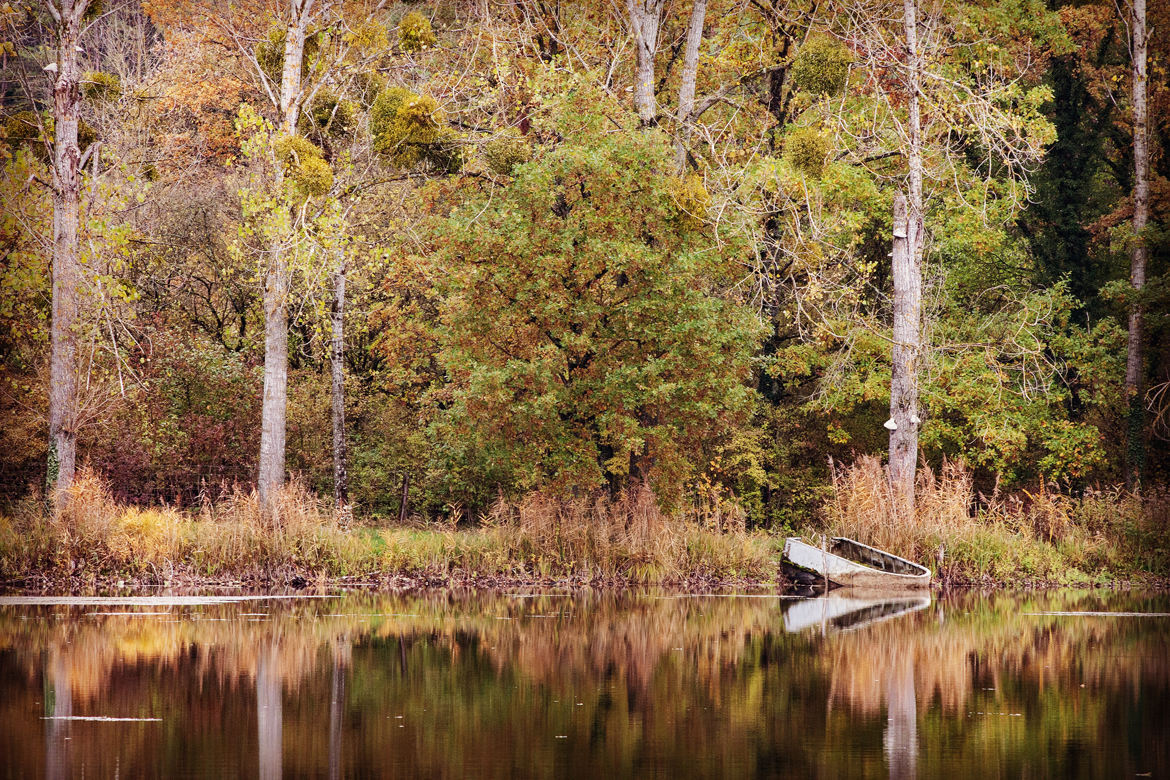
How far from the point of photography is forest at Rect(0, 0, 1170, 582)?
25219mm

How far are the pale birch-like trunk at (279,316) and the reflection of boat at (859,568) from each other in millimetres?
10216

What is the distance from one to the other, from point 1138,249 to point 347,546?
22207mm

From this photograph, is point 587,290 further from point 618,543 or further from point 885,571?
point 885,571

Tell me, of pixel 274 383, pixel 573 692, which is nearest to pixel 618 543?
pixel 274 383

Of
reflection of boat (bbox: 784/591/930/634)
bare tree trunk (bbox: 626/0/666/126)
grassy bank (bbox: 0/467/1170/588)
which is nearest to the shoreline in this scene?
grassy bank (bbox: 0/467/1170/588)

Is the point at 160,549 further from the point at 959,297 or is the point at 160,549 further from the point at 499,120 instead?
the point at 959,297

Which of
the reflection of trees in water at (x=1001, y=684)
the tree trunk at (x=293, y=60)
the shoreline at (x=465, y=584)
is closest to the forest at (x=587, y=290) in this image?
the tree trunk at (x=293, y=60)

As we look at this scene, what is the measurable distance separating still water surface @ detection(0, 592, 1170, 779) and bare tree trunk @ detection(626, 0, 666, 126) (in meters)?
13.2

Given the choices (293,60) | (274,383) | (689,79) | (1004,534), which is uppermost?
(689,79)

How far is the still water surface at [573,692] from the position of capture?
8.78 m

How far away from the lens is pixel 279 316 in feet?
91.5

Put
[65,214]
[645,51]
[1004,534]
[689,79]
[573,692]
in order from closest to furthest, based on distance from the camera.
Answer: [573,692] → [1004,534] → [65,214] → [645,51] → [689,79]

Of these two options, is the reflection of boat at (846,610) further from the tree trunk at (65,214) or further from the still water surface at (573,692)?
the tree trunk at (65,214)

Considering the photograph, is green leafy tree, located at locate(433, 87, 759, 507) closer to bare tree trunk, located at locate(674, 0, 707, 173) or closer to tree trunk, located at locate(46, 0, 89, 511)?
bare tree trunk, located at locate(674, 0, 707, 173)
